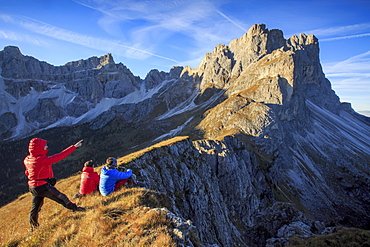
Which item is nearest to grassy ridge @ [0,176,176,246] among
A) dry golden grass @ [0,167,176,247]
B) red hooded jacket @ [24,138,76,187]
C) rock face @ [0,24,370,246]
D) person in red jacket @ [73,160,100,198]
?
dry golden grass @ [0,167,176,247]

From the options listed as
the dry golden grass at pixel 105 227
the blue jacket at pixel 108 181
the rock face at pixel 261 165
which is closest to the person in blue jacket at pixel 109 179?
the blue jacket at pixel 108 181

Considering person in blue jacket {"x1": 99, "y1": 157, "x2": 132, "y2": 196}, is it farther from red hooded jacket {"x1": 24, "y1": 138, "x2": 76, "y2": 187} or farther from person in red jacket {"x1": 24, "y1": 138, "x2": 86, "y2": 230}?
red hooded jacket {"x1": 24, "y1": 138, "x2": 76, "y2": 187}

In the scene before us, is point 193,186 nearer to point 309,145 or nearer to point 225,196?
point 225,196

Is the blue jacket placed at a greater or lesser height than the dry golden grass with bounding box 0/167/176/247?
greater

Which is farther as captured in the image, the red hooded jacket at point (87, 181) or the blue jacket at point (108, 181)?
the red hooded jacket at point (87, 181)

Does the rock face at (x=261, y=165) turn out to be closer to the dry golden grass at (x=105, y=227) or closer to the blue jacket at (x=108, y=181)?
the dry golden grass at (x=105, y=227)

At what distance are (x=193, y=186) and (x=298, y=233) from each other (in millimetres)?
31451

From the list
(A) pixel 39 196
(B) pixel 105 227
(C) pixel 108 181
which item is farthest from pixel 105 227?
(A) pixel 39 196

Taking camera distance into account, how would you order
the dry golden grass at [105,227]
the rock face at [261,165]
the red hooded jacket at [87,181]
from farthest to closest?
the rock face at [261,165], the red hooded jacket at [87,181], the dry golden grass at [105,227]

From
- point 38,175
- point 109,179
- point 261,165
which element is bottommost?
point 261,165

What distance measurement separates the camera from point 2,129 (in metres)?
183

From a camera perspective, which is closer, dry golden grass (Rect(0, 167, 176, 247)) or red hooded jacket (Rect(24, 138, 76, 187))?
dry golden grass (Rect(0, 167, 176, 247))

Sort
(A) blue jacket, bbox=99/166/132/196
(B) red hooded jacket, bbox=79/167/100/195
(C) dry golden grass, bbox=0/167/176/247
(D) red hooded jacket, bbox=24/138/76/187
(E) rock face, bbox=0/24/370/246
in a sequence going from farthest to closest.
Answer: (E) rock face, bbox=0/24/370/246
(B) red hooded jacket, bbox=79/167/100/195
(A) blue jacket, bbox=99/166/132/196
(D) red hooded jacket, bbox=24/138/76/187
(C) dry golden grass, bbox=0/167/176/247

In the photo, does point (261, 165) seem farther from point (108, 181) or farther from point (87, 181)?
point (87, 181)
